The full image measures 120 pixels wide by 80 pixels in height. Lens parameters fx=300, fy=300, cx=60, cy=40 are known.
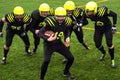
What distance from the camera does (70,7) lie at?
10773 millimetres

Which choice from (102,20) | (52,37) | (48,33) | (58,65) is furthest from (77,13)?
(52,37)

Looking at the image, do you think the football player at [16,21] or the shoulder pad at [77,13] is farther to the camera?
the shoulder pad at [77,13]

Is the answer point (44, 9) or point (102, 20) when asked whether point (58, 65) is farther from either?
point (102, 20)

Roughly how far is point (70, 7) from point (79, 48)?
116 inches

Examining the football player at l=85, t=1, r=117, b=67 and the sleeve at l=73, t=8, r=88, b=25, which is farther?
the sleeve at l=73, t=8, r=88, b=25

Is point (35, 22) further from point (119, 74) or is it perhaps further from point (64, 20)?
point (119, 74)

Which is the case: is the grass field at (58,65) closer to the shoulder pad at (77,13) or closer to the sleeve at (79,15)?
the sleeve at (79,15)

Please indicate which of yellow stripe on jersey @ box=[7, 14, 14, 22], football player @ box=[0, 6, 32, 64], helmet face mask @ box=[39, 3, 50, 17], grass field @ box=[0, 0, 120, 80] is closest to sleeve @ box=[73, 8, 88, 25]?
helmet face mask @ box=[39, 3, 50, 17]

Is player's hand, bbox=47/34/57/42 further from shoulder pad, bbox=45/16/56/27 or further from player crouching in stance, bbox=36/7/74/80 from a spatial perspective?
shoulder pad, bbox=45/16/56/27

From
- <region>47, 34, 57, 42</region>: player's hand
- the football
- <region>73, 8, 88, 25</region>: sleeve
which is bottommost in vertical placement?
<region>73, 8, 88, 25</region>: sleeve

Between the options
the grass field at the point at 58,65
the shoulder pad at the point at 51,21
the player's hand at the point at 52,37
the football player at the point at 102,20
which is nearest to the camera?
the player's hand at the point at 52,37

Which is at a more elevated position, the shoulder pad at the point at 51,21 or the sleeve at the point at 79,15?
the shoulder pad at the point at 51,21

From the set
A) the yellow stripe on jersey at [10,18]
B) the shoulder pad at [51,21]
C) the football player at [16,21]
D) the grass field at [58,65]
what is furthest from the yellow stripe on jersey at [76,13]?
the yellow stripe on jersey at [10,18]

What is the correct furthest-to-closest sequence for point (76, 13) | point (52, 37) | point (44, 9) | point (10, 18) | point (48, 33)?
point (76, 13) → point (10, 18) → point (44, 9) → point (48, 33) → point (52, 37)
